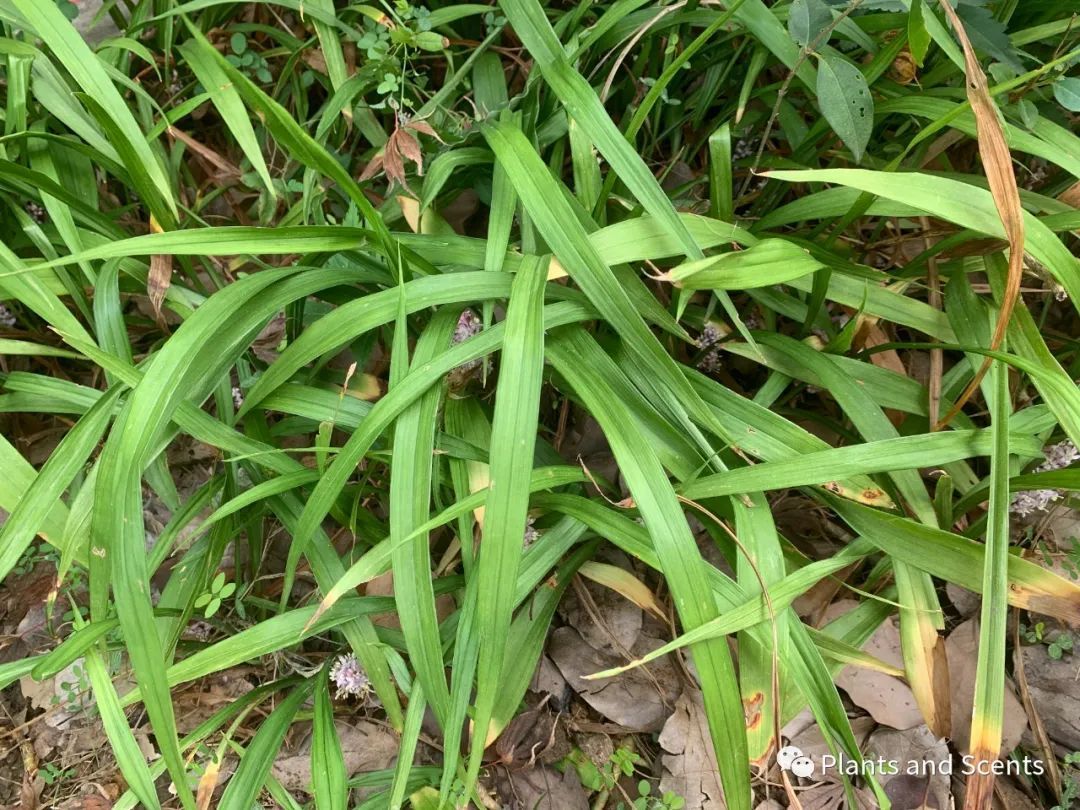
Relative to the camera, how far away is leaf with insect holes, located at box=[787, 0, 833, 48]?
0.84 metres

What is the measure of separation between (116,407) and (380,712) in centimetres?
65

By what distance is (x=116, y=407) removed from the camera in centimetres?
92

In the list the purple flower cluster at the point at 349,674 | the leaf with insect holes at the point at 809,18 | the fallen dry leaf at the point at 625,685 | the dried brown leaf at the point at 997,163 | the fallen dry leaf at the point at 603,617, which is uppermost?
the leaf with insect holes at the point at 809,18

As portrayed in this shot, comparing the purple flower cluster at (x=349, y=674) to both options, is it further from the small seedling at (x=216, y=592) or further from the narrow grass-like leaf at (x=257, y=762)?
the small seedling at (x=216, y=592)

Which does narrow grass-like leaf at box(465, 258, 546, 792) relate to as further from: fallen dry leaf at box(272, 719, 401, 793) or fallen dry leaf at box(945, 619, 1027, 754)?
fallen dry leaf at box(945, 619, 1027, 754)

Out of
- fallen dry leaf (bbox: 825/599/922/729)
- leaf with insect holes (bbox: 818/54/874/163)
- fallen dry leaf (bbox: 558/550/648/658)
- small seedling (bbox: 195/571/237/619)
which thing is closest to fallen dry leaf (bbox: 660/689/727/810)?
fallen dry leaf (bbox: 558/550/648/658)

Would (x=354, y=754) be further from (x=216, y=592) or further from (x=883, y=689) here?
(x=883, y=689)

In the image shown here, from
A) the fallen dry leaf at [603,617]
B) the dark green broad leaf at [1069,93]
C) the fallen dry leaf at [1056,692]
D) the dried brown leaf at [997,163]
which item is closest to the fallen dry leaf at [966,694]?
the fallen dry leaf at [1056,692]

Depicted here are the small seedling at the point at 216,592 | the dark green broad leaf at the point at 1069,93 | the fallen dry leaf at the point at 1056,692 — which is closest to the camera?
the dark green broad leaf at the point at 1069,93

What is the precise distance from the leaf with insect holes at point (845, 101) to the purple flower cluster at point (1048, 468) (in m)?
0.49

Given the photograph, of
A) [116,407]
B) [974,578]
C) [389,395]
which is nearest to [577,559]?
[389,395]

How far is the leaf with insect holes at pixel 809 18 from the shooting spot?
84 centimetres

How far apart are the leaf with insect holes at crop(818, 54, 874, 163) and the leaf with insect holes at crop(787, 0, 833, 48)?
4cm

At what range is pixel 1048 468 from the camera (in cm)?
96
